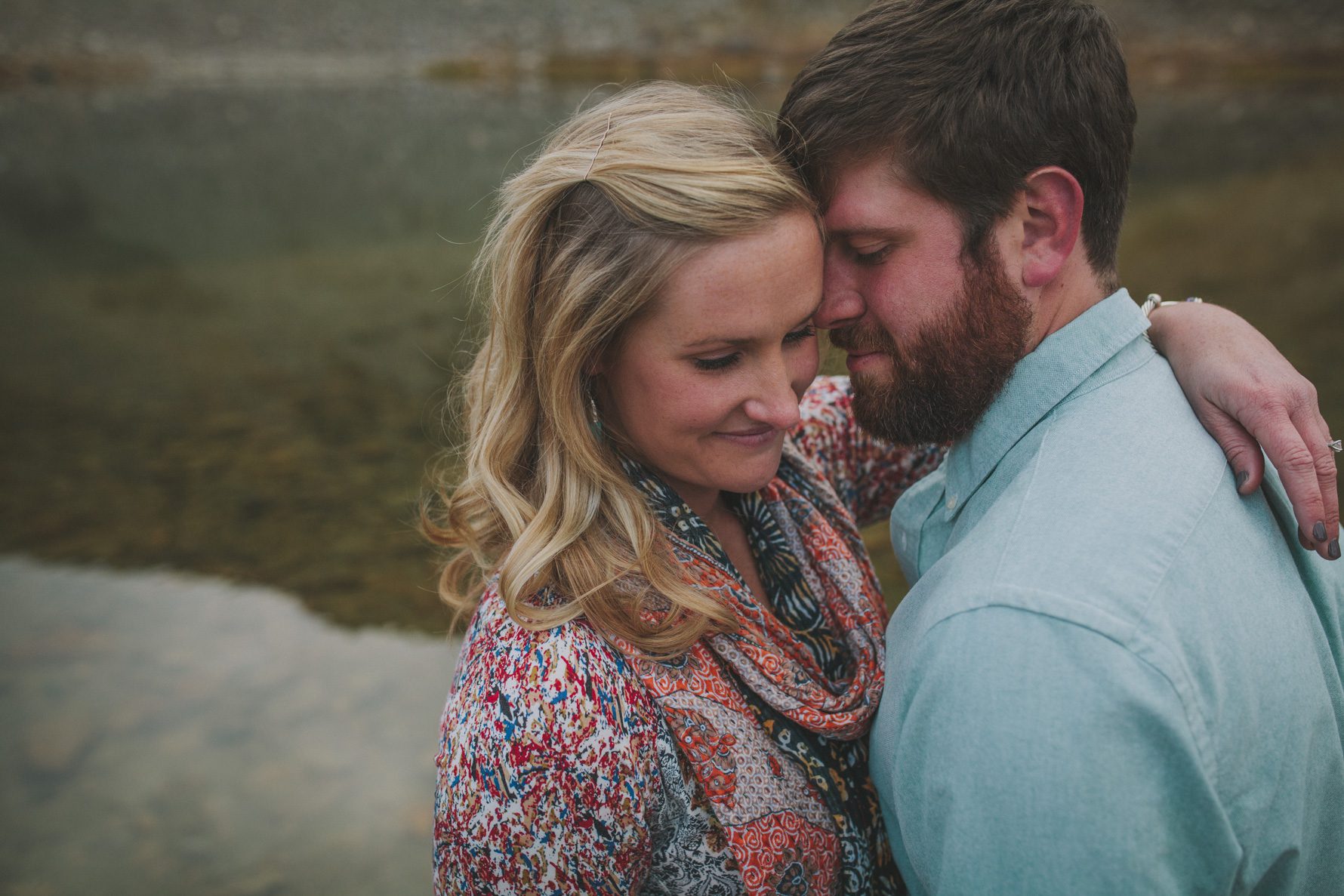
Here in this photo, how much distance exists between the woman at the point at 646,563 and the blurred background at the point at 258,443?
84 centimetres

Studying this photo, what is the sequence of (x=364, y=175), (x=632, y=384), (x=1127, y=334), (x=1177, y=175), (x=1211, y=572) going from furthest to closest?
(x=364, y=175) < (x=1177, y=175) < (x=632, y=384) < (x=1127, y=334) < (x=1211, y=572)

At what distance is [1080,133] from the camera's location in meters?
1.84

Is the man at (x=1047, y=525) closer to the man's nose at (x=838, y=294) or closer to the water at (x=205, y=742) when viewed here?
the man's nose at (x=838, y=294)

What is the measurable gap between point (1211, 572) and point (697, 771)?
35.7 inches

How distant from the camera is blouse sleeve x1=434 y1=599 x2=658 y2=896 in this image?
1.65 meters

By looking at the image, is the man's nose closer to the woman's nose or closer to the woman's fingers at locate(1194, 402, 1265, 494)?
the woman's nose

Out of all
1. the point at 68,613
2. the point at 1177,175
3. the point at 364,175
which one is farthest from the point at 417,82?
the point at 68,613

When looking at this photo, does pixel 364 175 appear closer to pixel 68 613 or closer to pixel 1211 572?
pixel 68 613

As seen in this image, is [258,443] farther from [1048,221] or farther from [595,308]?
[1048,221]

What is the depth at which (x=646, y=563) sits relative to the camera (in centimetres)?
190

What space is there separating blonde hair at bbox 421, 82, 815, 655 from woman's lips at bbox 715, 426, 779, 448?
0.73 ft

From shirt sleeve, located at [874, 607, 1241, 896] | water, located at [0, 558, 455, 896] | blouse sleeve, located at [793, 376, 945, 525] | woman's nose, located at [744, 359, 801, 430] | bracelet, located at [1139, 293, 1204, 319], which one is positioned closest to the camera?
shirt sleeve, located at [874, 607, 1241, 896]

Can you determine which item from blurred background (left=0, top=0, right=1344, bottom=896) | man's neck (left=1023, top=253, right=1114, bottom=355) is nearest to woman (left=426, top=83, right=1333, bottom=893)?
man's neck (left=1023, top=253, right=1114, bottom=355)

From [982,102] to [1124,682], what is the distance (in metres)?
1.06
